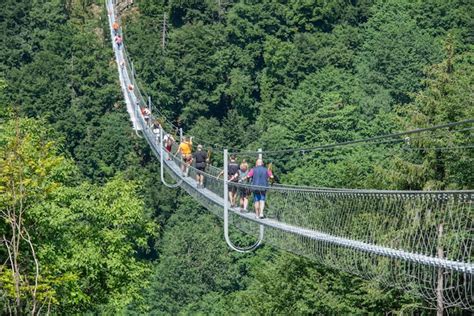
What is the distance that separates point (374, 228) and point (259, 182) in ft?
23.6

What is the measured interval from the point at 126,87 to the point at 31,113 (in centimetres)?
4066

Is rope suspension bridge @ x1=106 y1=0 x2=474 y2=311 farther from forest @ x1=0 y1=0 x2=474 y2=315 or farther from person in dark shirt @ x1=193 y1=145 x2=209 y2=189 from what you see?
forest @ x1=0 y1=0 x2=474 y2=315

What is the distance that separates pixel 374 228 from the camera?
745 inches

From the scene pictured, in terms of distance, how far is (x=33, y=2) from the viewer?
11812 cm

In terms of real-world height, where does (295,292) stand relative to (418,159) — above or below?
below

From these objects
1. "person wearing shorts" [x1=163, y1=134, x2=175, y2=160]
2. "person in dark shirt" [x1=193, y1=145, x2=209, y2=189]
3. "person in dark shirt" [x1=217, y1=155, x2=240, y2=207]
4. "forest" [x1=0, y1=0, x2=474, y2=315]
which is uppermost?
"person in dark shirt" [x1=217, y1=155, x2=240, y2=207]

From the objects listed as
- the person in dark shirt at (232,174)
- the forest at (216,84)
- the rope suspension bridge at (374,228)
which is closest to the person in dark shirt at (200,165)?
the rope suspension bridge at (374,228)

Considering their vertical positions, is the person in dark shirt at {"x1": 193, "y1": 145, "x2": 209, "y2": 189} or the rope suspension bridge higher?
the rope suspension bridge

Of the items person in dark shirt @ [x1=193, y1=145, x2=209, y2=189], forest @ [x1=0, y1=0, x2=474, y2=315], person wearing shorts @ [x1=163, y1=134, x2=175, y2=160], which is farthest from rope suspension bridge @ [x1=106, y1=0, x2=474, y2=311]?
forest @ [x1=0, y1=0, x2=474, y2=315]

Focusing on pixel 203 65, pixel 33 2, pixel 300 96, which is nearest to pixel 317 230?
pixel 300 96

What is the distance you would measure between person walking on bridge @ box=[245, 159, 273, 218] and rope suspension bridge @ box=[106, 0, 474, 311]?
0.20 metres

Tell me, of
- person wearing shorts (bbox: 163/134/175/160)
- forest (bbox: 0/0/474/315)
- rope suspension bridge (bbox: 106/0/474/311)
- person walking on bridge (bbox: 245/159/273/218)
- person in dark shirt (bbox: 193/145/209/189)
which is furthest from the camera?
forest (bbox: 0/0/474/315)

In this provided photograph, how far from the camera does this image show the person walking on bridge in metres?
25.2

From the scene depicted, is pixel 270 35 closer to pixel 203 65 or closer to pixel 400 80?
pixel 203 65
